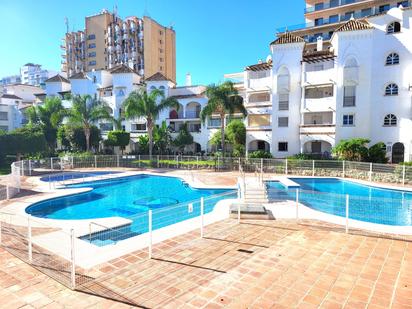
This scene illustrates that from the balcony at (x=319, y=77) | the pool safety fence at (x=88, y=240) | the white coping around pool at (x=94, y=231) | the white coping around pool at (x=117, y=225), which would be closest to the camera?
the pool safety fence at (x=88, y=240)

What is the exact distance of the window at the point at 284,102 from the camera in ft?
105

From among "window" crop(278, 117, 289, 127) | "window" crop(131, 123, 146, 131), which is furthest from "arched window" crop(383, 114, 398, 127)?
"window" crop(131, 123, 146, 131)

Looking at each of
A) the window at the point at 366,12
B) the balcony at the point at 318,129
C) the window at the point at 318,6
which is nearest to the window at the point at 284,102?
the balcony at the point at 318,129

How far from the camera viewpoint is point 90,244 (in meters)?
8.70

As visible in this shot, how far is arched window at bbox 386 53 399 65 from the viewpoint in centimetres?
2721

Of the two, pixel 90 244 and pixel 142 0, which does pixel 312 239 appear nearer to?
pixel 90 244

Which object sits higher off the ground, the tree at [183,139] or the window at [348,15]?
the window at [348,15]

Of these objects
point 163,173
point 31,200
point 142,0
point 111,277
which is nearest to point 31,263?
point 111,277

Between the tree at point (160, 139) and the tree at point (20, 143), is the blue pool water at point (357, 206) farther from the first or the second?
the tree at point (20, 143)

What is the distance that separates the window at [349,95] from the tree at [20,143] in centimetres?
3393

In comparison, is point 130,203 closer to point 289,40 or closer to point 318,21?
point 289,40

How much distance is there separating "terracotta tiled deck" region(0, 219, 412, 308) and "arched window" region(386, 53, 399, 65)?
25.2 m

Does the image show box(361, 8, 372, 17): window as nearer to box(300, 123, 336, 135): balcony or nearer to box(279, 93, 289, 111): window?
box(279, 93, 289, 111): window

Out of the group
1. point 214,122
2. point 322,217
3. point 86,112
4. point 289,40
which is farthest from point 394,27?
point 86,112
